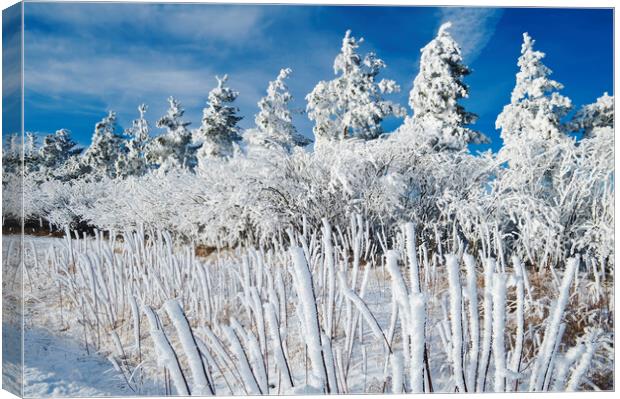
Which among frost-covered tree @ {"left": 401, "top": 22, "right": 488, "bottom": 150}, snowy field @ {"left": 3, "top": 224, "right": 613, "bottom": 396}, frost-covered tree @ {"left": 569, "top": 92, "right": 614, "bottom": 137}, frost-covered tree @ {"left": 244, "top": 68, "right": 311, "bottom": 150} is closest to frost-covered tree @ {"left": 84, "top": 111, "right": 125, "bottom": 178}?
snowy field @ {"left": 3, "top": 224, "right": 613, "bottom": 396}

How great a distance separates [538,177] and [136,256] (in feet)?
9.79

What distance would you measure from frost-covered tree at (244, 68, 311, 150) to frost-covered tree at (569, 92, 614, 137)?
5.97ft

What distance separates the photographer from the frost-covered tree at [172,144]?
3.25 meters

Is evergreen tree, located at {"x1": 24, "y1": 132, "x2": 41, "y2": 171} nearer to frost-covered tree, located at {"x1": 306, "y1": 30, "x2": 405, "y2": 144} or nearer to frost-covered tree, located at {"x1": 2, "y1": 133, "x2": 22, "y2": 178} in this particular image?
frost-covered tree, located at {"x1": 2, "y1": 133, "x2": 22, "y2": 178}

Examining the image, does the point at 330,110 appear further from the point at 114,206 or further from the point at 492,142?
the point at 114,206

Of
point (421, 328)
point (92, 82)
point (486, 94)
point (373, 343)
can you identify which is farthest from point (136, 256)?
point (486, 94)

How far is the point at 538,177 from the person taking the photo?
401 cm

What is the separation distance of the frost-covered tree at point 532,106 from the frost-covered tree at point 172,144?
83.0 inches

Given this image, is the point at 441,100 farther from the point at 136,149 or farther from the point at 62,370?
the point at 62,370

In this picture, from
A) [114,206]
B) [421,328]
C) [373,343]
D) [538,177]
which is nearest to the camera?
[421,328]

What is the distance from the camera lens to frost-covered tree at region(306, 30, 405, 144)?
3.21m

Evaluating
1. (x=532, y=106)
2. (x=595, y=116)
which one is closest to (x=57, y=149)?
(x=532, y=106)

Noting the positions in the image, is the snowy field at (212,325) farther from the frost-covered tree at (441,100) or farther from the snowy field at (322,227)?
the frost-covered tree at (441,100)

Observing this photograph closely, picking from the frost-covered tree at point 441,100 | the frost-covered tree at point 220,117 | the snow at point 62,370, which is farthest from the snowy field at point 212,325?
the frost-covered tree at point 441,100
